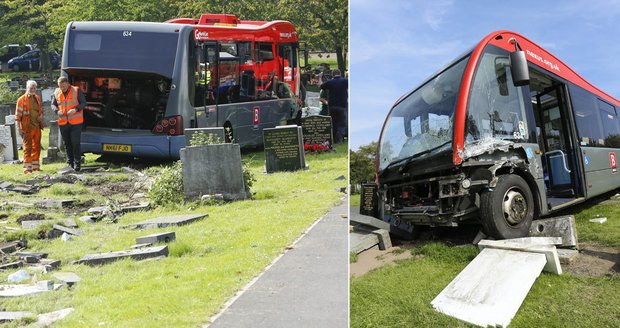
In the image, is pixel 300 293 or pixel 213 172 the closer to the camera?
pixel 300 293

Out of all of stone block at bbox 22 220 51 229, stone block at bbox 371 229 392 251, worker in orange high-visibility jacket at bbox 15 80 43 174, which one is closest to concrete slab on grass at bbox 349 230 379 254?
stone block at bbox 371 229 392 251

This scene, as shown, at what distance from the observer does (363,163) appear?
1.34 metres

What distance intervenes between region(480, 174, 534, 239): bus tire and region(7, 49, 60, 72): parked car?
3.77m

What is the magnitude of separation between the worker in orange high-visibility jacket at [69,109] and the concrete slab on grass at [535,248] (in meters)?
3.08

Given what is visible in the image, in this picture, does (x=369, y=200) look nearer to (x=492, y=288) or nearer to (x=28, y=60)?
(x=492, y=288)

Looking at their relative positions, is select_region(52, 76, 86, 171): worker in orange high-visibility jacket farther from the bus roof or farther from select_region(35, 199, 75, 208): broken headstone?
the bus roof

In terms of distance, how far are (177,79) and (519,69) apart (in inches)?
146

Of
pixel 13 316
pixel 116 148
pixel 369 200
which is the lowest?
pixel 13 316

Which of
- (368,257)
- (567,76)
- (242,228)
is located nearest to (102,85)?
(242,228)

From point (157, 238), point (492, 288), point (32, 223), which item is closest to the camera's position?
point (492, 288)

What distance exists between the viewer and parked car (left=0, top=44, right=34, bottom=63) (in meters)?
4.03

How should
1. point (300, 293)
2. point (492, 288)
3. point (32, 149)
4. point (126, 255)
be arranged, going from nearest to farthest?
point (492, 288) < point (300, 293) < point (126, 255) < point (32, 149)

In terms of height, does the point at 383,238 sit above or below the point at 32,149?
below

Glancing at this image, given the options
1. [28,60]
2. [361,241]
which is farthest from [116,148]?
[361,241]
